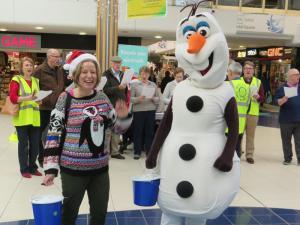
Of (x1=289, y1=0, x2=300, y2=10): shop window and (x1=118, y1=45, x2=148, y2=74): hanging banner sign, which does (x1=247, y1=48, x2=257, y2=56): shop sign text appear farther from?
(x1=118, y1=45, x2=148, y2=74): hanging banner sign

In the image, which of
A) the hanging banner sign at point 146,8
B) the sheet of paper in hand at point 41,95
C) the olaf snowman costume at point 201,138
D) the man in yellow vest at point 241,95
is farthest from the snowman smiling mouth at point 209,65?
the hanging banner sign at point 146,8

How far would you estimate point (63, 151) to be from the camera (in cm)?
270

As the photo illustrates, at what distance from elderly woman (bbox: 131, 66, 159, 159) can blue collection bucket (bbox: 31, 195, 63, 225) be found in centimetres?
400

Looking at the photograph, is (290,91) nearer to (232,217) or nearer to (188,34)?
(232,217)

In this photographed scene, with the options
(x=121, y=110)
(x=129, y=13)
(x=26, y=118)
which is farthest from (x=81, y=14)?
(x=121, y=110)

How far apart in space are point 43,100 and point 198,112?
3.15 m

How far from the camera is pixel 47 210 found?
252 cm

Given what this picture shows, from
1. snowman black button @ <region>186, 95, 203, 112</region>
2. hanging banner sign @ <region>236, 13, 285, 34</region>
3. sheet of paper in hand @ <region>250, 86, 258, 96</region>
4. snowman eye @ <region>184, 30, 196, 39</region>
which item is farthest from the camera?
hanging banner sign @ <region>236, 13, 285, 34</region>

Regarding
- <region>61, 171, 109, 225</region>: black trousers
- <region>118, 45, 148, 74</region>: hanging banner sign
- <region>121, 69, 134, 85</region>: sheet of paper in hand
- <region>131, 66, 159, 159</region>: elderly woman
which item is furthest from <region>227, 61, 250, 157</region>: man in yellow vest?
<region>61, 171, 109, 225</region>: black trousers

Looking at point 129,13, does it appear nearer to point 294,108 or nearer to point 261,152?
point 294,108

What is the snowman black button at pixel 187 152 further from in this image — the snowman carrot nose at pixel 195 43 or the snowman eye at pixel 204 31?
the snowman eye at pixel 204 31

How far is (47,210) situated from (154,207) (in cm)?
206

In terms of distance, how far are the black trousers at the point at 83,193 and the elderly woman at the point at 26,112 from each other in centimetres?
252

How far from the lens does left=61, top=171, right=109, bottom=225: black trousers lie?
269 cm
